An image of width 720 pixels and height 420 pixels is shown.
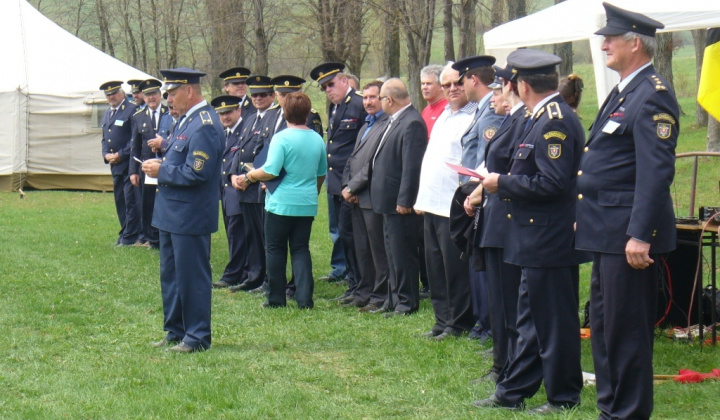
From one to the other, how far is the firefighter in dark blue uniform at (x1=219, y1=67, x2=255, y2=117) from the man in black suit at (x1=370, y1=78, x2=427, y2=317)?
2702 mm

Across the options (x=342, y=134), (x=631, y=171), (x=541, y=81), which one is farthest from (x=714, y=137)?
(x=631, y=171)

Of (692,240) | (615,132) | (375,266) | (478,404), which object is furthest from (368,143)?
(615,132)

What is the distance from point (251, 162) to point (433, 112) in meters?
2.23

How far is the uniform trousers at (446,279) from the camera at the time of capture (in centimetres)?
705

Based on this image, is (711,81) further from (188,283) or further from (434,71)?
(188,283)

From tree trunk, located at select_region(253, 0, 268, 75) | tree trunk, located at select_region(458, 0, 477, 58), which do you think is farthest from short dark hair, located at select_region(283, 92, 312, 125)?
tree trunk, located at select_region(253, 0, 268, 75)

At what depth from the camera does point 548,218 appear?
4832 mm

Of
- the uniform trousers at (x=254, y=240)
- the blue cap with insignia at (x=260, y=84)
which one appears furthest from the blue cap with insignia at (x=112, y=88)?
the uniform trousers at (x=254, y=240)

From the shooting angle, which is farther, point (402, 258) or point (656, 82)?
point (402, 258)

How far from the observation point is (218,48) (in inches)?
1111

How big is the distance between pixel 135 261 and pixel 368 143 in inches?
169

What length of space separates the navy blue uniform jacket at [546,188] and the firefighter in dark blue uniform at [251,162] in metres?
4.79

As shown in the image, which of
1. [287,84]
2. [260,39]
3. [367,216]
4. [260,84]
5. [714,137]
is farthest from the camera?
[260,39]

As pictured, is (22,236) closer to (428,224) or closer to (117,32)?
(428,224)
